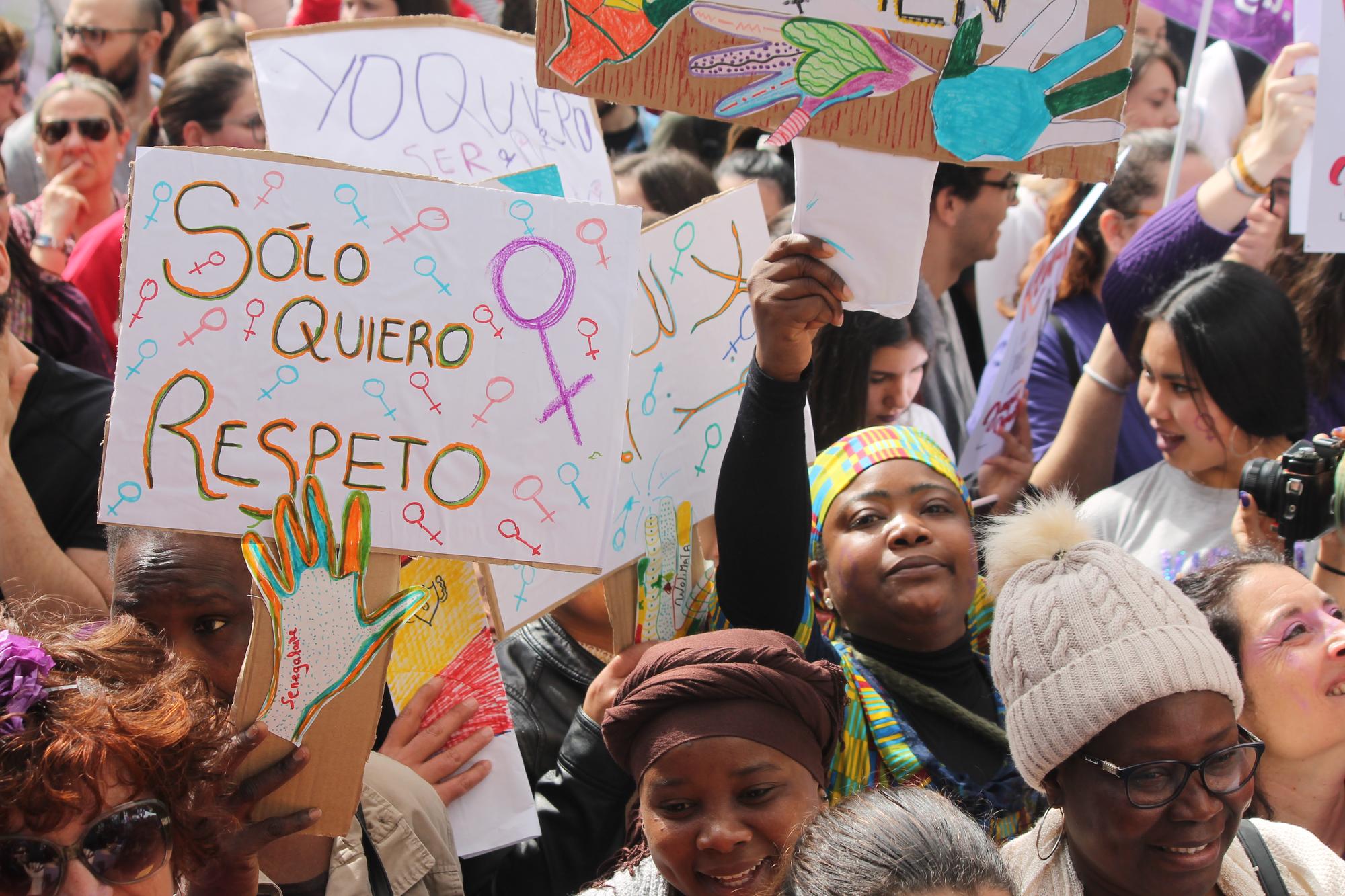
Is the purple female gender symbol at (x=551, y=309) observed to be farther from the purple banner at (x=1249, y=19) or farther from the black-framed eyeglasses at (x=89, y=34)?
the purple banner at (x=1249, y=19)

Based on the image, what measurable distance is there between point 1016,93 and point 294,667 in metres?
1.39

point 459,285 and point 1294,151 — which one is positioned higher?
point 1294,151

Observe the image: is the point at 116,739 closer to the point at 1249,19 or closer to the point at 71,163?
the point at 71,163

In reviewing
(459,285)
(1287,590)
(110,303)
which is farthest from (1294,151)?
(110,303)

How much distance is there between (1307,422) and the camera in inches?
134

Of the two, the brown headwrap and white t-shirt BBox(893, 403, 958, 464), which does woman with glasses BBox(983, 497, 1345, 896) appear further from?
white t-shirt BBox(893, 403, 958, 464)

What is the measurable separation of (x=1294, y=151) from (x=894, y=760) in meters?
2.17

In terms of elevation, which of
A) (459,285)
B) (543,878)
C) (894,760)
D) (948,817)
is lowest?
(543,878)

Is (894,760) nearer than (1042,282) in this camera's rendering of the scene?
Result: Yes

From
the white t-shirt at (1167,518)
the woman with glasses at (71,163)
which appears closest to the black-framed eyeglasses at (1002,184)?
the white t-shirt at (1167,518)

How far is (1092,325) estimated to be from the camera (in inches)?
171

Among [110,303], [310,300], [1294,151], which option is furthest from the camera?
[110,303]

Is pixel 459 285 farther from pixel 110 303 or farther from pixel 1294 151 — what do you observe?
pixel 1294 151

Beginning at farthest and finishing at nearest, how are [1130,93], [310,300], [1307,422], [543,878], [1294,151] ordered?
[1130,93] → [1294,151] → [1307,422] → [543,878] → [310,300]
